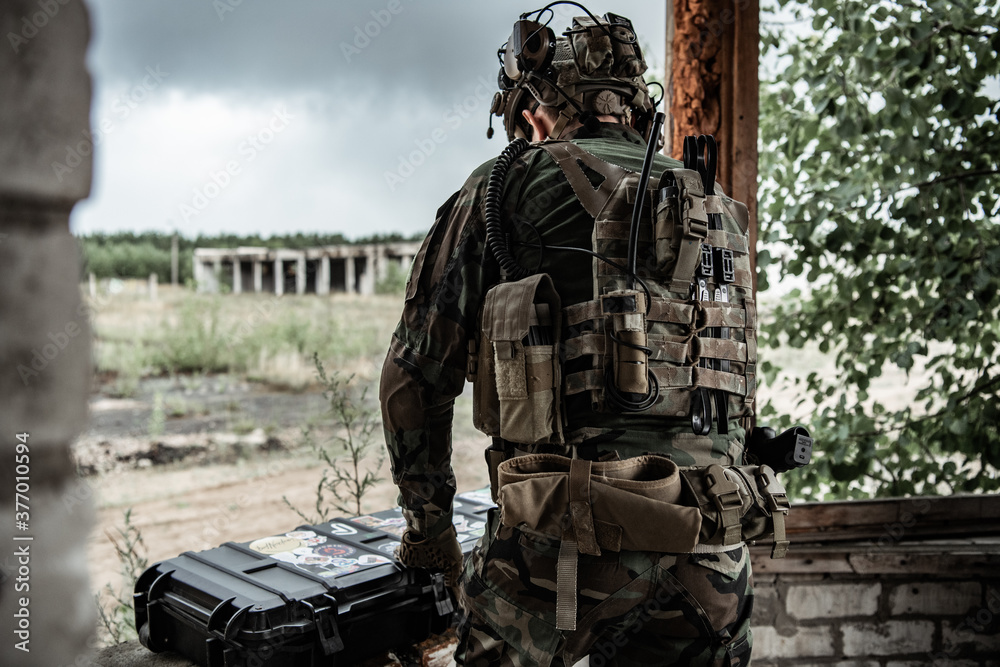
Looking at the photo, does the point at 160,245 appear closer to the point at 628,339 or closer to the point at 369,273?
the point at 369,273

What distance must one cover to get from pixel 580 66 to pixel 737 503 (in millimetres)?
1026

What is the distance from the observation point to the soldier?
132 centimetres

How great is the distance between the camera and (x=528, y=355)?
138 cm

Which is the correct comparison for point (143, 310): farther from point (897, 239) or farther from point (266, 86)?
point (897, 239)

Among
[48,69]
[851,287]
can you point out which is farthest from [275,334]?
[48,69]

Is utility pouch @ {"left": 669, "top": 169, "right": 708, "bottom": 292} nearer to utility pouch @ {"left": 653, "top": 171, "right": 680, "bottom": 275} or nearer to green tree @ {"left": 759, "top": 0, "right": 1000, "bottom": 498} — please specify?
utility pouch @ {"left": 653, "top": 171, "right": 680, "bottom": 275}

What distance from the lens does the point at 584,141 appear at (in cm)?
158

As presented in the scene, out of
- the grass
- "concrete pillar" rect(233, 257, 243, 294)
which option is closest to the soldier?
the grass

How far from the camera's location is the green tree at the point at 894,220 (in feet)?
8.98

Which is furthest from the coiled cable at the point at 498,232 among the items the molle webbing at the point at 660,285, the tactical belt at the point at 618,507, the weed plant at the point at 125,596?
the weed plant at the point at 125,596

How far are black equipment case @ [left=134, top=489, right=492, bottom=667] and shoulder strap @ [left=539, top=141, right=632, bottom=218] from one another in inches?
41.4

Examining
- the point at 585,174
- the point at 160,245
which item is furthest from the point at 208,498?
the point at 585,174

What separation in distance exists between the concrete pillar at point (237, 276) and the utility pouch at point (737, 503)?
531cm

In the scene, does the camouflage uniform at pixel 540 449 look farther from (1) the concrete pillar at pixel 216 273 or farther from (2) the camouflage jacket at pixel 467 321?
(1) the concrete pillar at pixel 216 273
